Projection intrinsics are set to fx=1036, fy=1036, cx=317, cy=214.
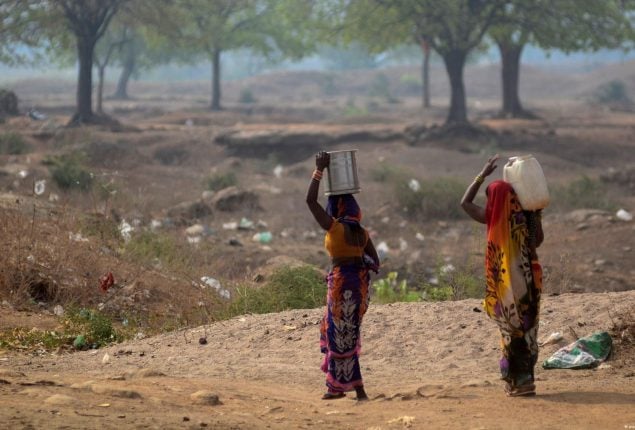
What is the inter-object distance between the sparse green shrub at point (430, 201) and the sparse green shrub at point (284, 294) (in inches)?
302

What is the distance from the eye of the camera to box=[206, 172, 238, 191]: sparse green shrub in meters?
19.5

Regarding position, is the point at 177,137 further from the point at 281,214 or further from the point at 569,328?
the point at 569,328

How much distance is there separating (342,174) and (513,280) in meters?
1.11

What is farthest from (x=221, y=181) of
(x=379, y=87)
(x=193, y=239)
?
(x=379, y=87)

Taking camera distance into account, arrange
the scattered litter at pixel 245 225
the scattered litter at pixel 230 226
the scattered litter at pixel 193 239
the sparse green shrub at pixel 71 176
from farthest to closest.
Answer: the sparse green shrub at pixel 71 176
the scattered litter at pixel 245 225
the scattered litter at pixel 230 226
the scattered litter at pixel 193 239

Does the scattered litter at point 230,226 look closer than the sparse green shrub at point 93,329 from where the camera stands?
No

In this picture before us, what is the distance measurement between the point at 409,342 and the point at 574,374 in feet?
4.35

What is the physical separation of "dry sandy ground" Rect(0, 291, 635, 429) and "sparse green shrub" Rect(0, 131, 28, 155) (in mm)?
13835

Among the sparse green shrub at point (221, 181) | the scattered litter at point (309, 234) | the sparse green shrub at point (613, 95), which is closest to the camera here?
the scattered litter at point (309, 234)

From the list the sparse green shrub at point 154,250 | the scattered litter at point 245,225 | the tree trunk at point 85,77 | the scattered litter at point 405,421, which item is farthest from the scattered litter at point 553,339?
the tree trunk at point 85,77

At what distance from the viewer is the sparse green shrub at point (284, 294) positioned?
878cm

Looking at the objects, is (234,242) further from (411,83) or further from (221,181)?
(411,83)

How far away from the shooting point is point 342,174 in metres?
5.82

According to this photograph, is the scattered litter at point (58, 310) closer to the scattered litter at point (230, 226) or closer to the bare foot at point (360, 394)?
the bare foot at point (360, 394)
